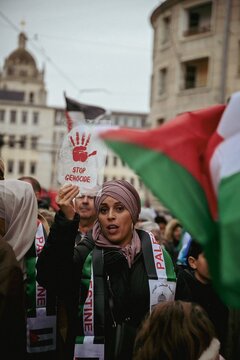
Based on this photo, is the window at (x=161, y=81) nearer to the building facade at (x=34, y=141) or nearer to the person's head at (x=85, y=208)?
the person's head at (x=85, y=208)

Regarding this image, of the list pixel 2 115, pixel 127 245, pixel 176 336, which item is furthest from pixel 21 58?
pixel 176 336

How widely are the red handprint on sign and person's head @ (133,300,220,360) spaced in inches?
60.1

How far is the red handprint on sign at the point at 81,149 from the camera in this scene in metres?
3.72

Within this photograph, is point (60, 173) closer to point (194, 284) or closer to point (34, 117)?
point (194, 284)

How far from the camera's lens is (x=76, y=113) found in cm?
451

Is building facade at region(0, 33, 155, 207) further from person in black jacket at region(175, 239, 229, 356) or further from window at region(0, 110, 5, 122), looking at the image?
person in black jacket at region(175, 239, 229, 356)

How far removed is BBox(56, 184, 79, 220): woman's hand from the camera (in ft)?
9.77

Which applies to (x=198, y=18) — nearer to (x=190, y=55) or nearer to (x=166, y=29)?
(x=166, y=29)

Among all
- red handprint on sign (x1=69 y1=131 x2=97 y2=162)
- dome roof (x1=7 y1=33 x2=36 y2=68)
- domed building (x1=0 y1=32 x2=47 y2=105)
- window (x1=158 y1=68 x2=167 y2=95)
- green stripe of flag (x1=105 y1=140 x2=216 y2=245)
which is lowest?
green stripe of flag (x1=105 y1=140 x2=216 y2=245)

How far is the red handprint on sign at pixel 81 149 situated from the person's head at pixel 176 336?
1528 millimetres

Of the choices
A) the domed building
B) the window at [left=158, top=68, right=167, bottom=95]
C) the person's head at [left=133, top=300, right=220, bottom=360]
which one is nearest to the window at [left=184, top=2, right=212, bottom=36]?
the window at [left=158, top=68, right=167, bottom=95]

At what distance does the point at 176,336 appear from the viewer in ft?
7.63

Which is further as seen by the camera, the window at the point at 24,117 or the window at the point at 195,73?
the window at the point at 24,117

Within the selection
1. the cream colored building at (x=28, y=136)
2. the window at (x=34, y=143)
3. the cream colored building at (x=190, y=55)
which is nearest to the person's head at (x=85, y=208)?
the cream colored building at (x=190, y=55)
